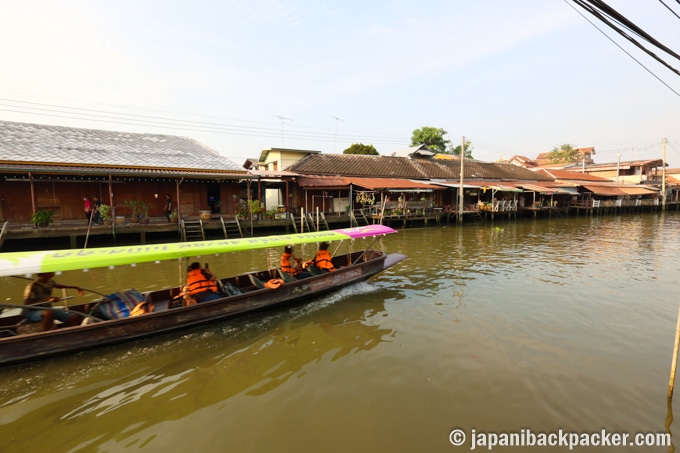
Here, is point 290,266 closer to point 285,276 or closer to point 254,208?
point 285,276

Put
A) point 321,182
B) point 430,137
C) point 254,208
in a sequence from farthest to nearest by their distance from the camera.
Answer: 1. point 430,137
2. point 321,182
3. point 254,208

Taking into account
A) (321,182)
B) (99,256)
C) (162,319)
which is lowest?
(162,319)

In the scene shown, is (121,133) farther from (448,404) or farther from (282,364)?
(448,404)

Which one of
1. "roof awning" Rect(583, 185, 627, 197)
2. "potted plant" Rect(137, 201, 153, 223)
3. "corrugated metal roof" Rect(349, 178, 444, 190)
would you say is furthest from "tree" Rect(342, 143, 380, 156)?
"potted plant" Rect(137, 201, 153, 223)

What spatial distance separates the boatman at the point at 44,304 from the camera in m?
5.68

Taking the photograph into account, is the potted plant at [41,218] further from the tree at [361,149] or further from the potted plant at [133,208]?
the tree at [361,149]

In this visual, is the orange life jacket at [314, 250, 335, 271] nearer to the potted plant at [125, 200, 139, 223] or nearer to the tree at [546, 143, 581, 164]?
the potted plant at [125, 200, 139, 223]

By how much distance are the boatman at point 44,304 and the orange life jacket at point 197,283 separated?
196cm

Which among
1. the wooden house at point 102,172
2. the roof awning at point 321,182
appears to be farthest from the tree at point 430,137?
the wooden house at point 102,172

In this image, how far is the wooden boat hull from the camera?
5336mm

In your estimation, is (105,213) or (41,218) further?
(105,213)

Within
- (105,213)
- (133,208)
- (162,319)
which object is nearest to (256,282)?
(162,319)

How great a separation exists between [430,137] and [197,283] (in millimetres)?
50747

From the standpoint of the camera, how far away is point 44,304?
6.20 meters
